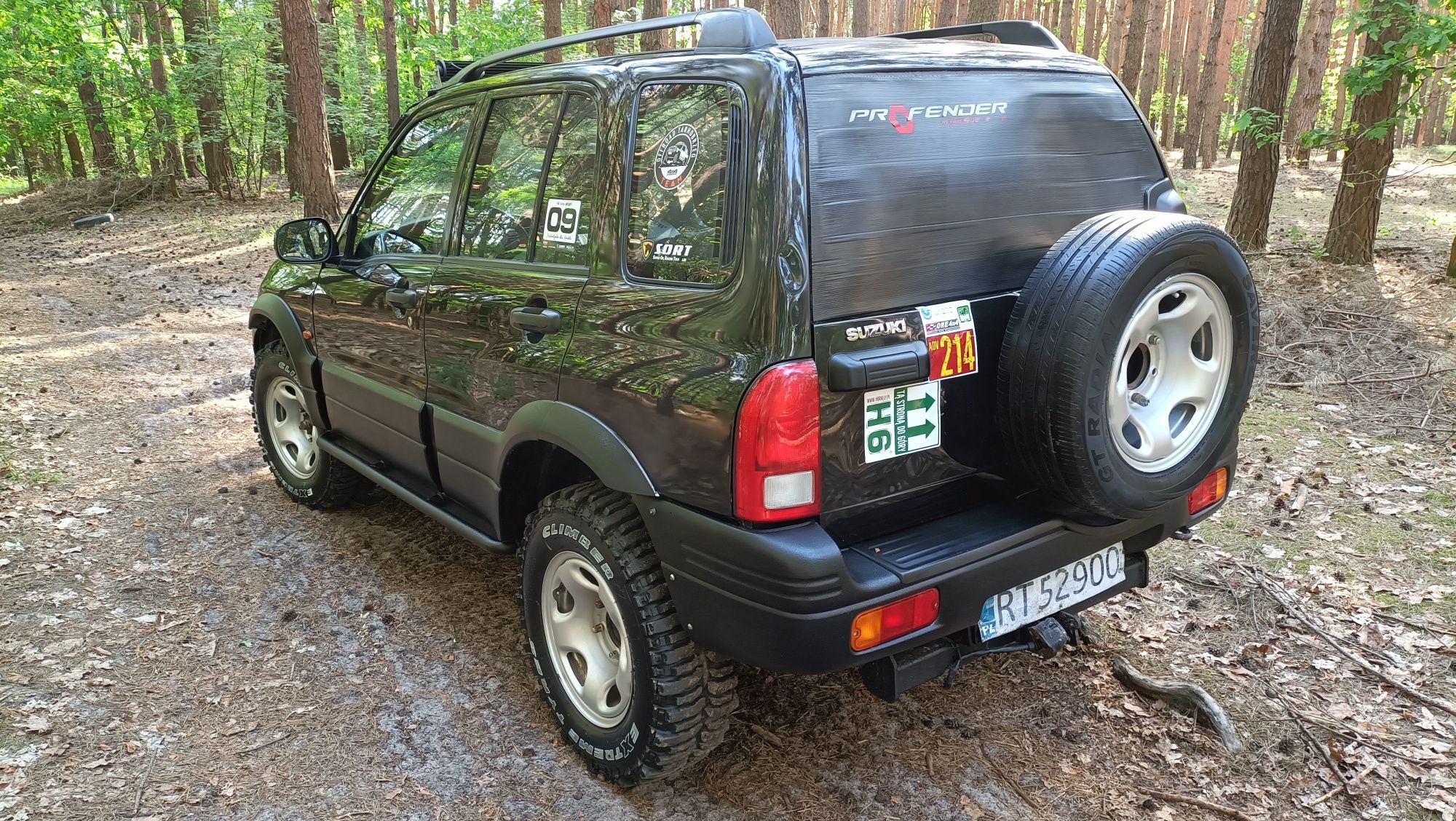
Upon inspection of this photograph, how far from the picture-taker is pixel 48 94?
1628 centimetres

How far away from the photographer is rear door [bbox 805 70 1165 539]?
7.12 ft

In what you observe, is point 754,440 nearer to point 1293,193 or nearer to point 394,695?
point 394,695

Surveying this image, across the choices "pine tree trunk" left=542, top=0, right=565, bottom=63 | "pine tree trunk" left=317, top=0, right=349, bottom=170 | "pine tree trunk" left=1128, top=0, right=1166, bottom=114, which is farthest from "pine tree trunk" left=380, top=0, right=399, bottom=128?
"pine tree trunk" left=1128, top=0, right=1166, bottom=114

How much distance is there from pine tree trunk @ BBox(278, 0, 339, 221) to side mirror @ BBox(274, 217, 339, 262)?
7.30 m

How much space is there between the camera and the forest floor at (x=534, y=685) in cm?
266

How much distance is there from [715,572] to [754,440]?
0.36 meters

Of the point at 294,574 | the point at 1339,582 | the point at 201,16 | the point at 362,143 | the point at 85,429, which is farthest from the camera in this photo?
the point at 362,143

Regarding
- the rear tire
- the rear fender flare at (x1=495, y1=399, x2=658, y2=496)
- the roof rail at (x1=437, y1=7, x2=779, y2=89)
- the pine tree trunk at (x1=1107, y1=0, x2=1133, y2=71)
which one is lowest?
the rear tire

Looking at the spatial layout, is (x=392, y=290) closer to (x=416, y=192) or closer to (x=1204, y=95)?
(x=416, y=192)

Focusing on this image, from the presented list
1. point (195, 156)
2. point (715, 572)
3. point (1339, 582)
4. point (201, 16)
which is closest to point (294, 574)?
point (715, 572)

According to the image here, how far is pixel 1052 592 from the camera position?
8.32 feet

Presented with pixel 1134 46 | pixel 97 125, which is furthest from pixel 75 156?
pixel 1134 46

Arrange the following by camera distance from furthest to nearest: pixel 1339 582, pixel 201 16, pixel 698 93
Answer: pixel 201 16 → pixel 1339 582 → pixel 698 93

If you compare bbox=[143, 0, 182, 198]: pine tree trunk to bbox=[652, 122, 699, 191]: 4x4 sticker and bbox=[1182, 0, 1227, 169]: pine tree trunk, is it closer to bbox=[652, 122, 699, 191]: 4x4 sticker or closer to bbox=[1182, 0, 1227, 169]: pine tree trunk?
bbox=[652, 122, 699, 191]: 4x4 sticker
